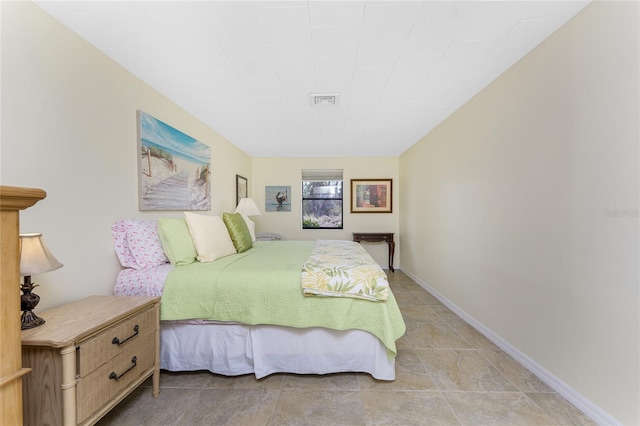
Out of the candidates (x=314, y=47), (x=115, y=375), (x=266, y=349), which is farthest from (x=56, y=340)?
(x=314, y=47)

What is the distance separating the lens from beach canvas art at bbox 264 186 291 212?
16.9 ft

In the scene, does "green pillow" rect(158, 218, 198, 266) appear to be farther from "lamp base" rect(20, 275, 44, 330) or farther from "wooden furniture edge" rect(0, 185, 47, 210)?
"wooden furniture edge" rect(0, 185, 47, 210)

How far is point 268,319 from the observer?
67.2 inches

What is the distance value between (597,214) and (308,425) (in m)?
1.96

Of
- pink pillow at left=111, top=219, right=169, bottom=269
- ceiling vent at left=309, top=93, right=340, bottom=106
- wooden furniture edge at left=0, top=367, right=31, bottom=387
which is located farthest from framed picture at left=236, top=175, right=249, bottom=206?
wooden furniture edge at left=0, top=367, right=31, bottom=387

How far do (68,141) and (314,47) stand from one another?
166cm

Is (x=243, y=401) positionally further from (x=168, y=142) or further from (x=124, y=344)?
(x=168, y=142)

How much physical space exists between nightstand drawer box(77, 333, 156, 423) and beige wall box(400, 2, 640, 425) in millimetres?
2525

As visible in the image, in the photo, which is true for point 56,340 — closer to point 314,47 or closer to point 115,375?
point 115,375

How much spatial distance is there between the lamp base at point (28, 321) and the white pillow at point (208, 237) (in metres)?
1.00

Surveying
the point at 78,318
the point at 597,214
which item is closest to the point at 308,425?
the point at 78,318

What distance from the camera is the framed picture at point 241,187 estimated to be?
421cm

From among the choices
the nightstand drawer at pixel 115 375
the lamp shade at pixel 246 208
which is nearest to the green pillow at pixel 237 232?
the lamp shade at pixel 246 208

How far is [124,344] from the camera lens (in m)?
1.31
